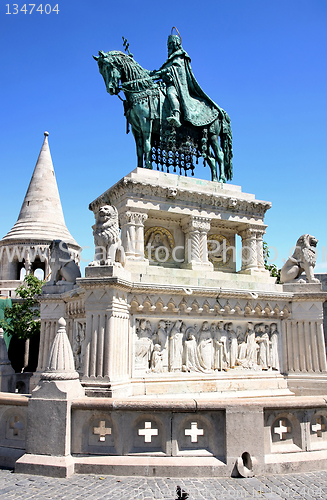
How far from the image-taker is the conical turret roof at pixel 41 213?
36500 mm

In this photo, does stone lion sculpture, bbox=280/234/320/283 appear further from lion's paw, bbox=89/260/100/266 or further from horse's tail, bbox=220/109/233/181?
lion's paw, bbox=89/260/100/266

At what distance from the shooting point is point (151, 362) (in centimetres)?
1042

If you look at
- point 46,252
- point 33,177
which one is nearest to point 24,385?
point 46,252

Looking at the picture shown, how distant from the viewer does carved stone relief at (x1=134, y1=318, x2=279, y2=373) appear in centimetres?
1047

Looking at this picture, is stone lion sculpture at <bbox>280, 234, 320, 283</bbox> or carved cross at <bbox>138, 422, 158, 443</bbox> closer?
carved cross at <bbox>138, 422, 158, 443</bbox>

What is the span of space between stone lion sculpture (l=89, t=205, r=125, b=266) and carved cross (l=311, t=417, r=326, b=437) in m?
5.15

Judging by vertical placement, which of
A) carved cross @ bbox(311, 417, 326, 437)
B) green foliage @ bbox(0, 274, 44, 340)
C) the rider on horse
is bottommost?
carved cross @ bbox(311, 417, 326, 437)

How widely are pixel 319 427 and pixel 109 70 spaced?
11346mm

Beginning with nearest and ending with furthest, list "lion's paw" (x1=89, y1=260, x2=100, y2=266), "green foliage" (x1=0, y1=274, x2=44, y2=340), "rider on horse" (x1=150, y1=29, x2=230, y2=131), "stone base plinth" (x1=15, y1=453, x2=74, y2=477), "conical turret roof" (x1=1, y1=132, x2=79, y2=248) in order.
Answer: "stone base plinth" (x1=15, y1=453, x2=74, y2=477), "lion's paw" (x1=89, y1=260, x2=100, y2=266), "rider on horse" (x1=150, y1=29, x2=230, y2=131), "green foliage" (x1=0, y1=274, x2=44, y2=340), "conical turret roof" (x1=1, y1=132, x2=79, y2=248)

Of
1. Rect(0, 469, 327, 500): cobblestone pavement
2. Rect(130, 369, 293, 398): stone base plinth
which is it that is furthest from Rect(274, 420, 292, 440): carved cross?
Rect(130, 369, 293, 398): stone base plinth

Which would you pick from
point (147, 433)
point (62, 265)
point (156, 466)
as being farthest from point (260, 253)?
point (156, 466)

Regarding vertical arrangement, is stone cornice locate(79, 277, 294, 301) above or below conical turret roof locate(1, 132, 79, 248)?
below

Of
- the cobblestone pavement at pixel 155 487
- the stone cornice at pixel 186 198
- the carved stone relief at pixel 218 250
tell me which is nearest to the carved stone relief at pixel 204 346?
the carved stone relief at pixel 218 250

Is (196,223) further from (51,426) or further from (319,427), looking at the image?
(51,426)
